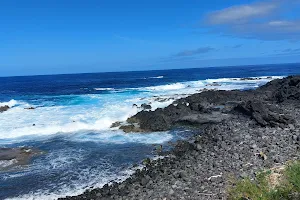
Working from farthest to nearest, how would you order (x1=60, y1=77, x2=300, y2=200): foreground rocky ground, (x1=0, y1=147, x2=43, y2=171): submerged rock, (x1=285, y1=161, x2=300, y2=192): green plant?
(x1=0, y1=147, x2=43, y2=171): submerged rock < (x1=60, y1=77, x2=300, y2=200): foreground rocky ground < (x1=285, y1=161, x2=300, y2=192): green plant

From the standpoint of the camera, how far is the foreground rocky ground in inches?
387

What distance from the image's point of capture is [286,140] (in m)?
13.1

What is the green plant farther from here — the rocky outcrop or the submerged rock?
the submerged rock

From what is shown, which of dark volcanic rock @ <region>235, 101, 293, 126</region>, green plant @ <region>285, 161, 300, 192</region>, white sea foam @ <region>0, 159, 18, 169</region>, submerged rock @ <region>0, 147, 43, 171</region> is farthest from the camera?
dark volcanic rock @ <region>235, 101, 293, 126</region>

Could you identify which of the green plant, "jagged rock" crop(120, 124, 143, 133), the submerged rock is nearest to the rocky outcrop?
"jagged rock" crop(120, 124, 143, 133)

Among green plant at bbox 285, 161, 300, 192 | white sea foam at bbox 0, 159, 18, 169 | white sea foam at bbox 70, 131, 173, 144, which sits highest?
green plant at bbox 285, 161, 300, 192

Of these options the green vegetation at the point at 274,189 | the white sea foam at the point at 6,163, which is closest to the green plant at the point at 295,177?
the green vegetation at the point at 274,189

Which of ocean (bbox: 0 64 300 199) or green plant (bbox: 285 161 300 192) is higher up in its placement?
green plant (bbox: 285 161 300 192)

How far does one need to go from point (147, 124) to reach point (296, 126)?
8.61 metres

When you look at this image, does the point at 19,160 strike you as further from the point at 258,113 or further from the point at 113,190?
the point at 258,113

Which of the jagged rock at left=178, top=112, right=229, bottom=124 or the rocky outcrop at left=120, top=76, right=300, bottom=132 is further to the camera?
the jagged rock at left=178, top=112, right=229, bottom=124

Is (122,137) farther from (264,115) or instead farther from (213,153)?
(264,115)

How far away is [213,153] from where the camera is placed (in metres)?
12.8

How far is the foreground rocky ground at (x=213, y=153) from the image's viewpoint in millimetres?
9836
